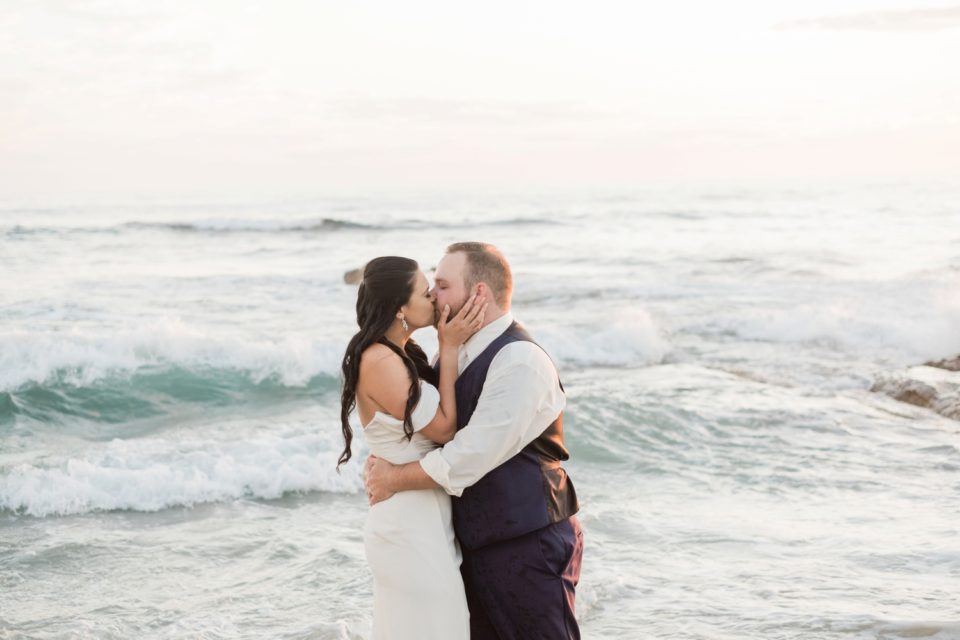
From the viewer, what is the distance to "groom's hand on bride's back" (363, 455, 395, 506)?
3.48 m

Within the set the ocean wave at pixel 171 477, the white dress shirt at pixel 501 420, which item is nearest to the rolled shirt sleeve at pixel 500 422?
the white dress shirt at pixel 501 420

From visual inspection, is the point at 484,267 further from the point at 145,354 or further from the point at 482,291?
the point at 145,354

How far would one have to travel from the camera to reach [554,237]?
4088 cm

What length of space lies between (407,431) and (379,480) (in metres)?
0.22

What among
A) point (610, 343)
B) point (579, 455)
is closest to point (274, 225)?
point (610, 343)

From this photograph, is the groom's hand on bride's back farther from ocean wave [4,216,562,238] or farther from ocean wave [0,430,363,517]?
ocean wave [4,216,562,238]

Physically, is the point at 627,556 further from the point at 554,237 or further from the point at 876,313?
the point at 554,237

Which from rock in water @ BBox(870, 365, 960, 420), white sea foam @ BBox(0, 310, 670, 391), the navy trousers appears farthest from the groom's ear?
white sea foam @ BBox(0, 310, 670, 391)

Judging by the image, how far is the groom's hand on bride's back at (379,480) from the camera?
11.4 ft

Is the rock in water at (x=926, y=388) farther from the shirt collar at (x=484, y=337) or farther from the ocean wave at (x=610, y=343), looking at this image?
the shirt collar at (x=484, y=337)

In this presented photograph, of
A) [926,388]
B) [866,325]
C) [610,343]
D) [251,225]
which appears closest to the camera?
[926,388]

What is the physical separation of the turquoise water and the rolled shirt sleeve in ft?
8.15

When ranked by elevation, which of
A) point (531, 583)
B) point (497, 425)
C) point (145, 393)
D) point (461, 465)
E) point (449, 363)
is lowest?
point (145, 393)

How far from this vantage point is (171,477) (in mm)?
8703
